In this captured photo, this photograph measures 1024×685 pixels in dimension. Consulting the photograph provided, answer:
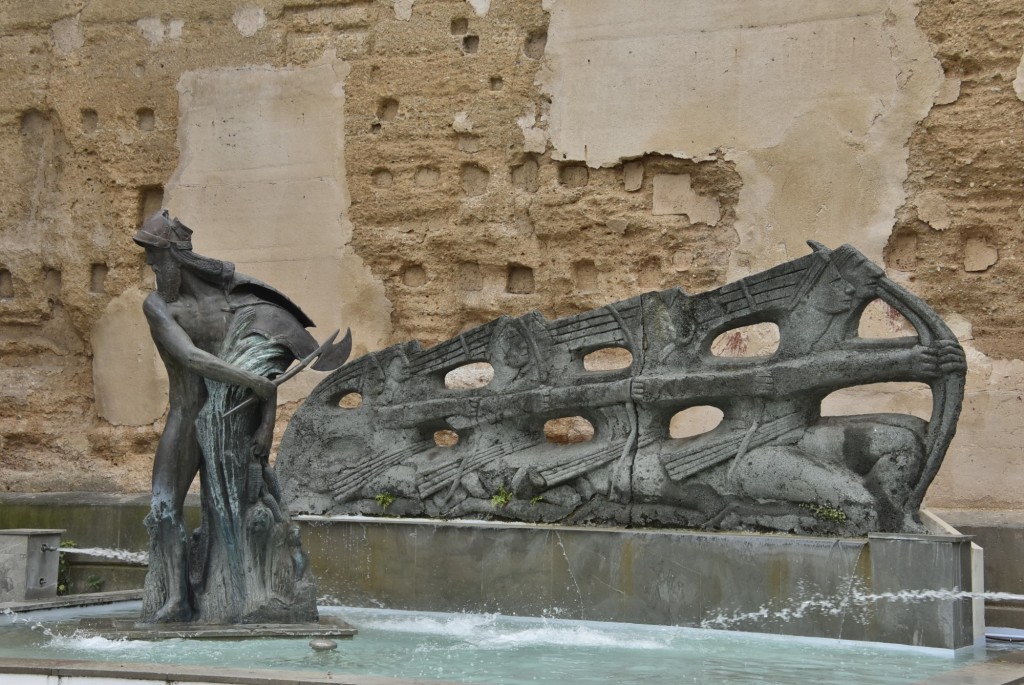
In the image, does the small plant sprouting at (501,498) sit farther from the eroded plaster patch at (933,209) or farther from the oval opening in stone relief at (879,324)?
the eroded plaster patch at (933,209)

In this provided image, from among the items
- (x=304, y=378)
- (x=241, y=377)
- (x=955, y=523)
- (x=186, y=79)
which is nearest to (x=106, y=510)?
(x=304, y=378)

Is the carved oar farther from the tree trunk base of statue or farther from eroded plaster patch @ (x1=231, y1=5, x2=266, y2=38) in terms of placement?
eroded plaster patch @ (x1=231, y1=5, x2=266, y2=38)

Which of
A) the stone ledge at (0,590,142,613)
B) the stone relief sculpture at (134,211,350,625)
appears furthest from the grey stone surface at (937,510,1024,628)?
the stone ledge at (0,590,142,613)

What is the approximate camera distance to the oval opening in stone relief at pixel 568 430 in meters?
8.20

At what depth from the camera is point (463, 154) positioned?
8.88 meters

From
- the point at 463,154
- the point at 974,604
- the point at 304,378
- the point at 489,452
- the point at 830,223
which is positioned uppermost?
the point at 463,154

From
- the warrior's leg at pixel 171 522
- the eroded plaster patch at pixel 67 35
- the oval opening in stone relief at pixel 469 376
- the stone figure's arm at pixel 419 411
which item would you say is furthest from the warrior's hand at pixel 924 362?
the eroded plaster patch at pixel 67 35

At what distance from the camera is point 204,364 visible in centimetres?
503

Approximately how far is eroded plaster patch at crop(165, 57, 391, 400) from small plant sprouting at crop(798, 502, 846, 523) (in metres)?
4.15

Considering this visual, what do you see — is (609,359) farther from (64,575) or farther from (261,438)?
(64,575)

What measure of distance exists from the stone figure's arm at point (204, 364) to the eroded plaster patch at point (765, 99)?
381 cm

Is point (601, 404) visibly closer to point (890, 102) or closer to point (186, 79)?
point (890, 102)

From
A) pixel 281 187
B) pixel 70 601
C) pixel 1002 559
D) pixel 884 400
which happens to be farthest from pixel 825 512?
pixel 281 187

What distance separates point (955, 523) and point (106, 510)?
535cm
